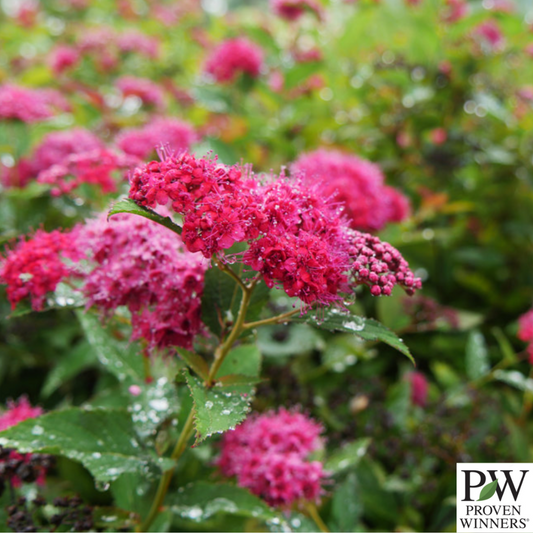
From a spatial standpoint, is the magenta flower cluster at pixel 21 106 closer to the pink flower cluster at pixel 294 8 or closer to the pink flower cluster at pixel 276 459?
the pink flower cluster at pixel 294 8

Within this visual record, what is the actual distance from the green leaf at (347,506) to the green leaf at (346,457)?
61mm

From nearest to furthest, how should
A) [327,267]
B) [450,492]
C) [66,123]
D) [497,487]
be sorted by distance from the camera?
[327,267], [497,487], [450,492], [66,123]

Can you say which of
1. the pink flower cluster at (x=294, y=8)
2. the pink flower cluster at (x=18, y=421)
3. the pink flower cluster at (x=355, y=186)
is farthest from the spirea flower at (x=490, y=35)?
the pink flower cluster at (x=18, y=421)

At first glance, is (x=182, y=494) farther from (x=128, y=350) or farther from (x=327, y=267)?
(x=327, y=267)

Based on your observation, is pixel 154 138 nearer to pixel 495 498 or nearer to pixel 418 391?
pixel 418 391

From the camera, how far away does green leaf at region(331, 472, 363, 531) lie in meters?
1.42

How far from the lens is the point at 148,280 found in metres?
1.07

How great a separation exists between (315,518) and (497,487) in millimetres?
497

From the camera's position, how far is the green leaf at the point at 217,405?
0.84 metres

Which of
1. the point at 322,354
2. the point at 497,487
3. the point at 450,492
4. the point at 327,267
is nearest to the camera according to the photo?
the point at 327,267

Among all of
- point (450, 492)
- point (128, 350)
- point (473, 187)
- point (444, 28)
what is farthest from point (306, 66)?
point (450, 492)

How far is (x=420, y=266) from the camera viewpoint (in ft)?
7.60

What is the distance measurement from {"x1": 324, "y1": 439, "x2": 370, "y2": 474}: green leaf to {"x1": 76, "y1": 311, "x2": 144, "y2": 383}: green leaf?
606mm

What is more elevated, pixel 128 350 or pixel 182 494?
pixel 128 350
